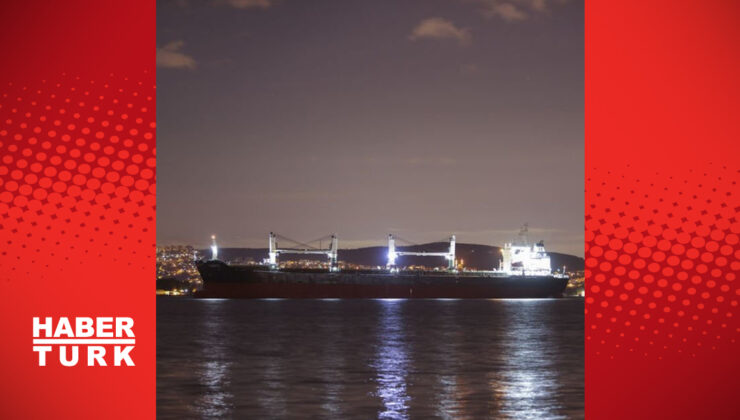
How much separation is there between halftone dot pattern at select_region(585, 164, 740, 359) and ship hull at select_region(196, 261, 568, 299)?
6984 centimetres

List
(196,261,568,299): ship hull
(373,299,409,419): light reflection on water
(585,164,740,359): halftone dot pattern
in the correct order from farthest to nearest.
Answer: (196,261,568,299): ship hull → (373,299,409,419): light reflection on water → (585,164,740,359): halftone dot pattern

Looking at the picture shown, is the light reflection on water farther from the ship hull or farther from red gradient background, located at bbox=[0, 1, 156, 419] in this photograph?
the ship hull

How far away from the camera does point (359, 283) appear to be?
81062 millimetres

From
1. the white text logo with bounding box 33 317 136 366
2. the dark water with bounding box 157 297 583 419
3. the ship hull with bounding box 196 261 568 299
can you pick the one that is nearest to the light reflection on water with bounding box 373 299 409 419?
the dark water with bounding box 157 297 583 419

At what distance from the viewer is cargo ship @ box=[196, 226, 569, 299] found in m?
79.0

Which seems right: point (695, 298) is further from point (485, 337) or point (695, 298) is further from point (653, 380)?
point (485, 337)

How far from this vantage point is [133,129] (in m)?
9.27

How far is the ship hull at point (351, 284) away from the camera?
3108 inches

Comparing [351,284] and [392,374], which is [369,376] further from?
[351,284]

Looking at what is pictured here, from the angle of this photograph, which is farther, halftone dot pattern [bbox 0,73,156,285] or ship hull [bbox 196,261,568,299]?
ship hull [bbox 196,261,568,299]

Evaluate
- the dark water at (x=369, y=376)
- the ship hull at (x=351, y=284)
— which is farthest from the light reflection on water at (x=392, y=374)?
the ship hull at (x=351, y=284)

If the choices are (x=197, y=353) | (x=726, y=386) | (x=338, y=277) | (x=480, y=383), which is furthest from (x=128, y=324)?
(x=338, y=277)

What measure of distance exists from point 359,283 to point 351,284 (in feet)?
3.01

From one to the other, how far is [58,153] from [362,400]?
255 inches
